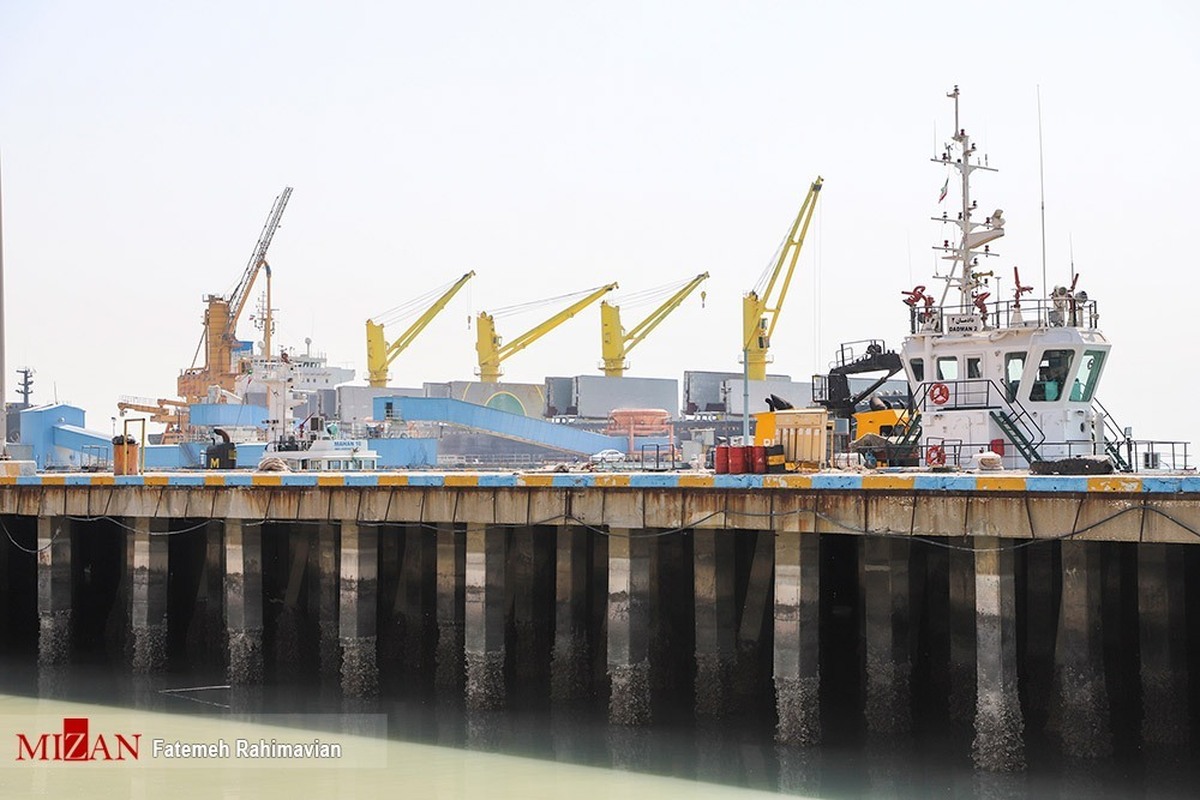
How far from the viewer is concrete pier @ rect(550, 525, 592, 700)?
94.2 feet

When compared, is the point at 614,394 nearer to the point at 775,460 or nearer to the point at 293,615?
the point at 293,615

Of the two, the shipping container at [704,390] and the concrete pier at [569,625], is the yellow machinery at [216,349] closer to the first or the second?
the shipping container at [704,390]

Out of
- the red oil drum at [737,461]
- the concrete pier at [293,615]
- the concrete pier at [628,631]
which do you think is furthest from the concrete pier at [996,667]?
the concrete pier at [293,615]

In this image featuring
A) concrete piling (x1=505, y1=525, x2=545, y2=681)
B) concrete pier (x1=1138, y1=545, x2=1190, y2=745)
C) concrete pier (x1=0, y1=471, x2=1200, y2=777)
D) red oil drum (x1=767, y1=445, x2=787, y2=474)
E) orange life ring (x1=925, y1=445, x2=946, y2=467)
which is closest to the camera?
concrete pier (x1=0, y1=471, x2=1200, y2=777)

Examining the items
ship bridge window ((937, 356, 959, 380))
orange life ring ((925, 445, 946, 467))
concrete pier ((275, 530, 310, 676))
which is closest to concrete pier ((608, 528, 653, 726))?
orange life ring ((925, 445, 946, 467))

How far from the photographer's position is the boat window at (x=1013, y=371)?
31531 millimetres

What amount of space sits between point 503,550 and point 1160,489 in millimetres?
13239

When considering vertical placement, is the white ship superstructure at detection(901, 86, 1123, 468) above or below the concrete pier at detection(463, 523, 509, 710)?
above

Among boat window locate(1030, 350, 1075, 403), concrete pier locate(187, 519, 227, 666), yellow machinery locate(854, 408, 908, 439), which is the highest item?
boat window locate(1030, 350, 1075, 403)

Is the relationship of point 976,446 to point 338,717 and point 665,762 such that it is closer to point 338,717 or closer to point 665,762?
point 665,762

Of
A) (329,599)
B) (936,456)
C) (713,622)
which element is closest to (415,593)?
(329,599)

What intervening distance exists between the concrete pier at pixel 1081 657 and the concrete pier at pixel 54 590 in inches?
962

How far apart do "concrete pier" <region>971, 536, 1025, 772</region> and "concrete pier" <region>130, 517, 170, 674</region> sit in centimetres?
1974

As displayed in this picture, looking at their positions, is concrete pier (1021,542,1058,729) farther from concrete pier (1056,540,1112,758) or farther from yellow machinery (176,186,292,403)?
yellow machinery (176,186,292,403)
